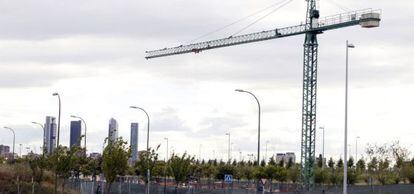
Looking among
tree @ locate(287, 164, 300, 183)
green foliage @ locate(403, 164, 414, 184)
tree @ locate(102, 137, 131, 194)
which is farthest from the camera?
tree @ locate(287, 164, 300, 183)

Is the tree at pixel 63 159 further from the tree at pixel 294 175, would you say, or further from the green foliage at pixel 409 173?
the tree at pixel 294 175

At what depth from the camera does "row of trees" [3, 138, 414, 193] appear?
6794cm

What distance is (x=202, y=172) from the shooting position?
374 ft

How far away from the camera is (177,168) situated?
247ft

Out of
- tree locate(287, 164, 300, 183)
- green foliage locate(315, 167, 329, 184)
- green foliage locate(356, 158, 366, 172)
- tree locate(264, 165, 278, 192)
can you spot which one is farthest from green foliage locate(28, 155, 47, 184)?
green foliage locate(356, 158, 366, 172)

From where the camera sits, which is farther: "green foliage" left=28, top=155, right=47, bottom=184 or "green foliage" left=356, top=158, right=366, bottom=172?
"green foliage" left=356, top=158, right=366, bottom=172

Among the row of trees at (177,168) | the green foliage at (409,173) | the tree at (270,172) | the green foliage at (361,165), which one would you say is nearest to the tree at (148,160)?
the row of trees at (177,168)

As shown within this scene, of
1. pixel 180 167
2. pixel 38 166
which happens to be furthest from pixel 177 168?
pixel 38 166

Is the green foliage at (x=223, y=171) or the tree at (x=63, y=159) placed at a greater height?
the tree at (x=63, y=159)

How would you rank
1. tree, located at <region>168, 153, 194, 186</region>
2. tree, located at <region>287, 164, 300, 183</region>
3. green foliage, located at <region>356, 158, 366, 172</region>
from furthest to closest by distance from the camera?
green foliage, located at <region>356, 158, 366, 172</region> < tree, located at <region>287, 164, 300, 183</region> < tree, located at <region>168, 153, 194, 186</region>

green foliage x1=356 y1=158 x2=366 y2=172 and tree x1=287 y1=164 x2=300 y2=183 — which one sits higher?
green foliage x1=356 y1=158 x2=366 y2=172

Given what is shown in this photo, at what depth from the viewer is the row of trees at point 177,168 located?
67.9 m

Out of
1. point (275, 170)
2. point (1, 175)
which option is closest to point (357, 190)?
point (275, 170)

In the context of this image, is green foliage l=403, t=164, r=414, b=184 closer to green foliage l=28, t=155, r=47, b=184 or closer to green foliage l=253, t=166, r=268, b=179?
green foliage l=253, t=166, r=268, b=179
